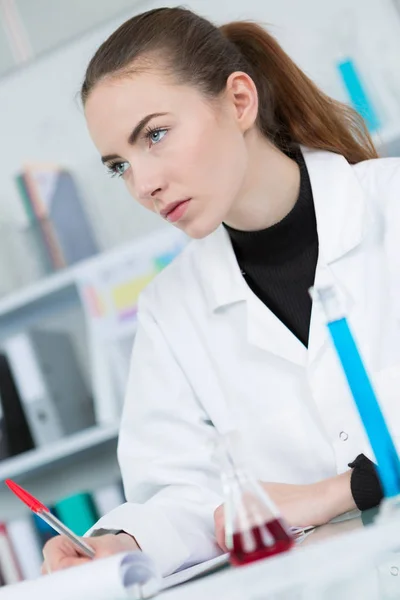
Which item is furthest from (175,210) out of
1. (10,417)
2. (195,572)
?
(10,417)

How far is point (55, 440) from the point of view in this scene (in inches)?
97.3

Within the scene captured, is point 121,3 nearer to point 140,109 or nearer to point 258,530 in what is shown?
point 140,109

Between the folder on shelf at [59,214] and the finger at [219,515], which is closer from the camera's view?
the finger at [219,515]

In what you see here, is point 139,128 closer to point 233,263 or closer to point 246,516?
point 233,263

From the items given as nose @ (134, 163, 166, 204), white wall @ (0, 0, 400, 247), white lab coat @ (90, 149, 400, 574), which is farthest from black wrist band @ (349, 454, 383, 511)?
white wall @ (0, 0, 400, 247)

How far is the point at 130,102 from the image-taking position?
51.3 inches

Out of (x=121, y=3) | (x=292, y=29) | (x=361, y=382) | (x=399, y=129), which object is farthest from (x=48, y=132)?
(x=361, y=382)

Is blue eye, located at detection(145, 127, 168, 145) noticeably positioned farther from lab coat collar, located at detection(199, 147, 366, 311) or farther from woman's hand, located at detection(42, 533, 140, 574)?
woman's hand, located at detection(42, 533, 140, 574)

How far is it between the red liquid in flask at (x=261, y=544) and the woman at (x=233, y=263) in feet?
1.26

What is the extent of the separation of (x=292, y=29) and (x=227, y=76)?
4.08 ft

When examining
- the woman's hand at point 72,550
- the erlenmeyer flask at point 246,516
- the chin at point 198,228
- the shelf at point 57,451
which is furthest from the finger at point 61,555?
the shelf at point 57,451

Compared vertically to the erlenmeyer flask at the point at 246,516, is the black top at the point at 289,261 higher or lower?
higher

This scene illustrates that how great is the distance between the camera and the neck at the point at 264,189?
149 centimetres

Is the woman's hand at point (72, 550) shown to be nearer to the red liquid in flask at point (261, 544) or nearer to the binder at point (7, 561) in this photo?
the red liquid in flask at point (261, 544)
